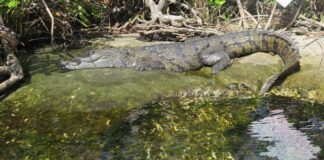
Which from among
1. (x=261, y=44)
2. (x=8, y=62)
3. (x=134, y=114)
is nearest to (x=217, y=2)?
(x=261, y=44)

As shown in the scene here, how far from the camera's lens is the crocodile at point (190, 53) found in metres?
6.95

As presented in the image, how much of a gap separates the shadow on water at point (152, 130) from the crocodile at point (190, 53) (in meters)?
1.31

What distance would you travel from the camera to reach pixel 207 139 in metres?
4.73

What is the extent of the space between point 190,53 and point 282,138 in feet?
9.26

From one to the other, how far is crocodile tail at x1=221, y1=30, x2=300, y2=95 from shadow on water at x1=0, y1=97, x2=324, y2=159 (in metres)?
0.99

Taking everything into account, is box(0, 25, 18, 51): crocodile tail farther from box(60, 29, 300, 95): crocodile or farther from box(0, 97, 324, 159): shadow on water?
box(0, 97, 324, 159): shadow on water

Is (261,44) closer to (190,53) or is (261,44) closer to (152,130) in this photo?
(190,53)

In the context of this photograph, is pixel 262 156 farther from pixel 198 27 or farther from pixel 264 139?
pixel 198 27

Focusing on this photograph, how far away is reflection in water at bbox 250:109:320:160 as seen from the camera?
436cm

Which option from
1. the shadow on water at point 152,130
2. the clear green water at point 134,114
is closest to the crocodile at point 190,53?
the clear green water at point 134,114

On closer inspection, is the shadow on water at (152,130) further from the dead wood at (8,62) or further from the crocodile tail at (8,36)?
the crocodile tail at (8,36)

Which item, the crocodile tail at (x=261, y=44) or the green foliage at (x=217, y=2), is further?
the green foliage at (x=217, y=2)

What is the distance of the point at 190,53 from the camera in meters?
7.23

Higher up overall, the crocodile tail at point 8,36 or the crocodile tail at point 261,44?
the crocodile tail at point 8,36
